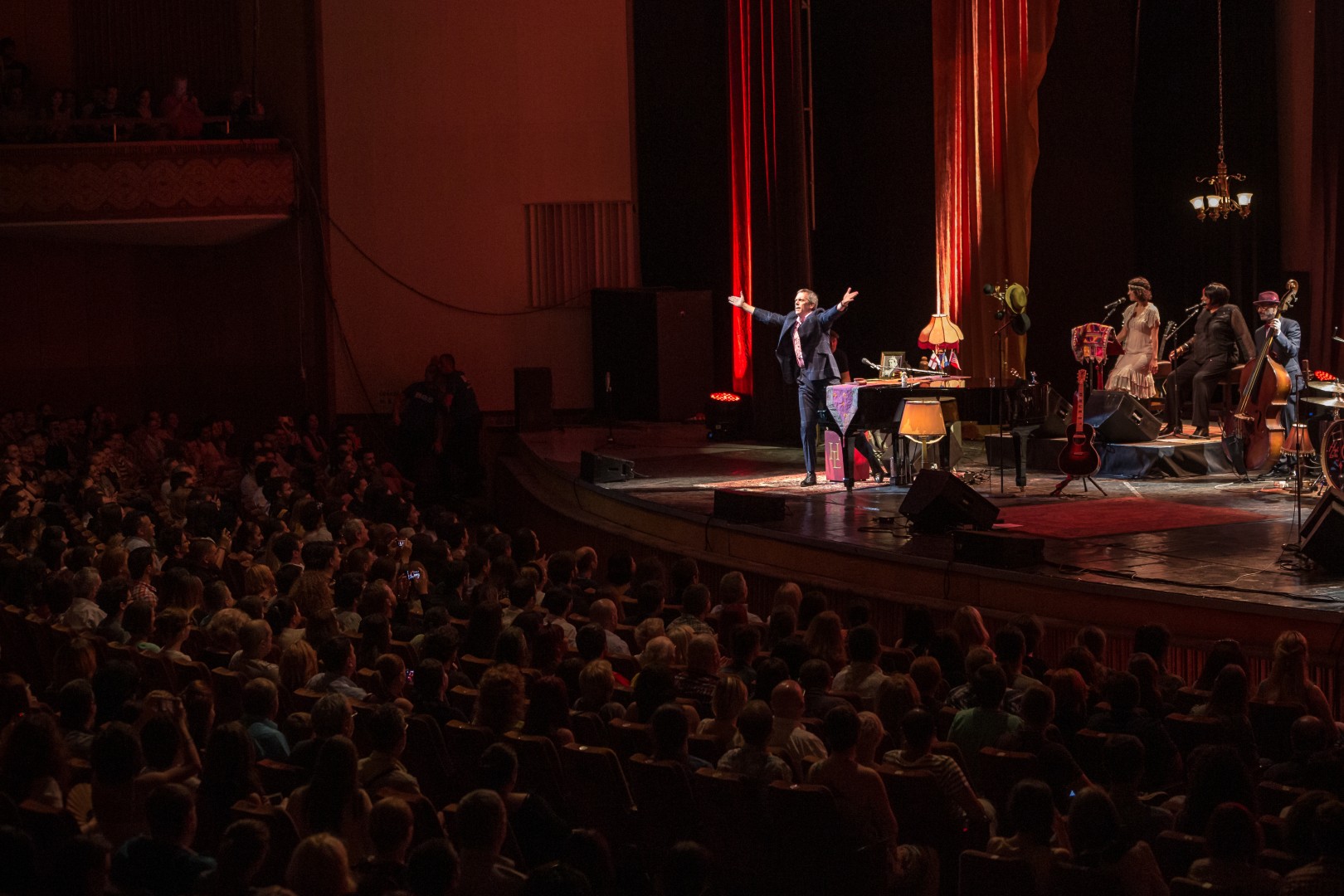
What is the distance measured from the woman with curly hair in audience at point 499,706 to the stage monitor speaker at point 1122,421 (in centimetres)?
728

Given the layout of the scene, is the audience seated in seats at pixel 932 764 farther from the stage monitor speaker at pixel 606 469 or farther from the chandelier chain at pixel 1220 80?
the chandelier chain at pixel 1220 80

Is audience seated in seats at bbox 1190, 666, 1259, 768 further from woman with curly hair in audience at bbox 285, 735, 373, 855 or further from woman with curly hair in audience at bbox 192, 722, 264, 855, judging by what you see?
woman with curly hair in audience at bbox 192, 722, 264, 855

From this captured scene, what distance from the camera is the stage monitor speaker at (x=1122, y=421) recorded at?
34.6 feet

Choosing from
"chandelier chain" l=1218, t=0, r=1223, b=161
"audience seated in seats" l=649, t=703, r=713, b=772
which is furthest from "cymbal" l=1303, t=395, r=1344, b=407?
"audience seated in seats" l=649, t=703, r=713, b=772

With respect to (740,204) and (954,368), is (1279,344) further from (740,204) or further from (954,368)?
(740,204)

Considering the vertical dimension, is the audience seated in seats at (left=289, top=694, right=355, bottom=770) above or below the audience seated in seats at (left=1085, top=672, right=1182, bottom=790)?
above

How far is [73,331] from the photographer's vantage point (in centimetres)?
1603

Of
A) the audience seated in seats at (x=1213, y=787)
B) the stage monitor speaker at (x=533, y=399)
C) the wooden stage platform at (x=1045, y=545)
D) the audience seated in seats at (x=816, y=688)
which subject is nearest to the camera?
the audience seated in seats at (x=1213, y=787)

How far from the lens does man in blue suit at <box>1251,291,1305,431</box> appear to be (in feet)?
31.4

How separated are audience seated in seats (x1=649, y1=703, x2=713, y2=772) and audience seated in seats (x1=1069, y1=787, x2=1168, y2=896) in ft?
3.31

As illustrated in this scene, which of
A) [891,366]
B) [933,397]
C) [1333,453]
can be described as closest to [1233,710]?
[1333,453]

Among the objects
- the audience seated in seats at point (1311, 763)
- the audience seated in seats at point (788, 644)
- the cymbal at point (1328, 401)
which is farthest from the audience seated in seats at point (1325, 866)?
the cymbal at point (1328, 401)

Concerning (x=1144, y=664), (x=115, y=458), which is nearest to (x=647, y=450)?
(x=115, y=458)

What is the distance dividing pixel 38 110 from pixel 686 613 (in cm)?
1172
